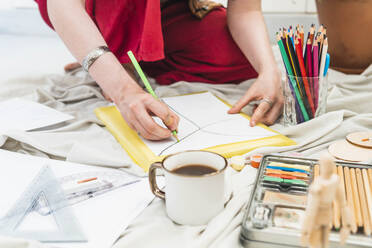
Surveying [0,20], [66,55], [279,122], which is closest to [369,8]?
[279,122]

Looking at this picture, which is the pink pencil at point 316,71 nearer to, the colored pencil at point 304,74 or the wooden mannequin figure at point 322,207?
the colored pencil at point 304,74

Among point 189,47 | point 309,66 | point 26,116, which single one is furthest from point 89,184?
point 189,47

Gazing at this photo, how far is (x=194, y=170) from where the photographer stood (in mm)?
525

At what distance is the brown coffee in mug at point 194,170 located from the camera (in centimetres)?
52

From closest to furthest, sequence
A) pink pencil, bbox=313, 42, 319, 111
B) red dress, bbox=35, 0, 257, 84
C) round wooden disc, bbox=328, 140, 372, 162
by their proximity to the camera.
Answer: round wooden disc, bbox=328, 140, 372, 162 → pink pencil, bbox=313, 42, 319, 111 → red dress, bbox=35, 0, 257, 84

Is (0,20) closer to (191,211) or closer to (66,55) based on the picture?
(66,55)

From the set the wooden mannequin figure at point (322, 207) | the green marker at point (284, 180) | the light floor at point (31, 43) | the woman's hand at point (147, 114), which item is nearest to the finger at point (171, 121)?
the woman's hand at point (147, 114)

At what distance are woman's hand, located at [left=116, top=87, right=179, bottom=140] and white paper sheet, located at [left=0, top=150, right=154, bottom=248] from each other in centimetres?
11

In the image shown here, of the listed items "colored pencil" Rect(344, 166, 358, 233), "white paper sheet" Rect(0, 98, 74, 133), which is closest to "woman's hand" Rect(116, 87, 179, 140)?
"white paper sheet" Rect(0, 98, 74, 133)

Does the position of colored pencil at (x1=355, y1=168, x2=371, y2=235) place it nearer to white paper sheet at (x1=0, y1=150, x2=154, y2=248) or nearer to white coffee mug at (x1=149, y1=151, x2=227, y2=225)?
white coffee mug at (x1=149, y1=151, x2=227, y2=225)

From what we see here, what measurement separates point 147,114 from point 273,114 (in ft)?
0.99

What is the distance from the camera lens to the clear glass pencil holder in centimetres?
81

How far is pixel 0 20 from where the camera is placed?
106 inches

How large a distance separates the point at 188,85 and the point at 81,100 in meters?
0.30
